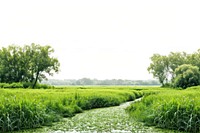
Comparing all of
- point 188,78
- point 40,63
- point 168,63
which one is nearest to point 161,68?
point 168,63

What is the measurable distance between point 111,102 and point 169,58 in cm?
5648

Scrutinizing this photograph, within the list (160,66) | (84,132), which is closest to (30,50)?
(160,66)

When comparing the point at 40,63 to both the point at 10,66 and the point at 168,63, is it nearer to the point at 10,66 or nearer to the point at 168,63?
the point at 10,66

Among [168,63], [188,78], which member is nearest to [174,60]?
[168,63]

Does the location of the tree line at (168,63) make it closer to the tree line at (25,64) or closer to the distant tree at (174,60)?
the distant tree at (174,60)

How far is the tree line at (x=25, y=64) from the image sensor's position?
2012 inches

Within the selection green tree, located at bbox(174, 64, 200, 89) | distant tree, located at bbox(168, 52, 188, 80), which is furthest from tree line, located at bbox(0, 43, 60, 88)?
distant tree, located at bbox(168, 52, 188, 80)

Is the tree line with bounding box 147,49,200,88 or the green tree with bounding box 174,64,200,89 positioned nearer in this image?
the green tree with bounding box 174,64,200,89

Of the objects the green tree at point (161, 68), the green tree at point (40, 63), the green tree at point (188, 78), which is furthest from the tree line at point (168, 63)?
the green tree at point (40, 63)

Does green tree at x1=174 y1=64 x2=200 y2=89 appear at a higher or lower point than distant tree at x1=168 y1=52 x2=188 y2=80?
lower

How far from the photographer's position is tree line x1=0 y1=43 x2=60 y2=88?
168 ft

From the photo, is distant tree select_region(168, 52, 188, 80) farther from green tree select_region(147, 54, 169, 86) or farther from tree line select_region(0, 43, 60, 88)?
tree line select_region(0, 43, 60, 88)

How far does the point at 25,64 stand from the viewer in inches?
2039

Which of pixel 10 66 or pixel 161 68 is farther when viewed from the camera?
pixel 161 68
